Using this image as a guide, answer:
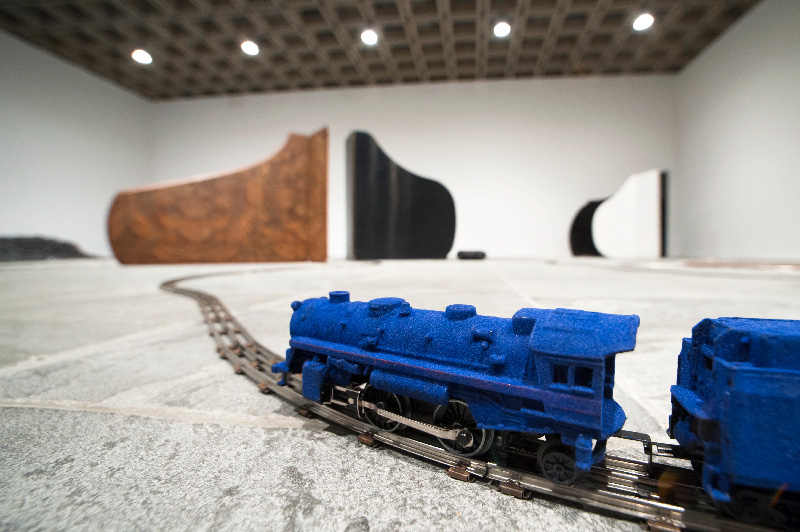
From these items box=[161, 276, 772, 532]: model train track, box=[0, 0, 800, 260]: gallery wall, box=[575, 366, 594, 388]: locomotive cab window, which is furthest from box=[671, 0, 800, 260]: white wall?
box=[575, 366, 594, 388]: locomotive cab window

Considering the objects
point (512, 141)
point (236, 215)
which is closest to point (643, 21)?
point (512, 141)

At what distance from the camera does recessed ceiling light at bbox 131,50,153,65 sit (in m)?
12.8

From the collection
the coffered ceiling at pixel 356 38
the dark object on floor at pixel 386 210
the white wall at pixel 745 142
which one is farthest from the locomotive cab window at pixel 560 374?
the coffered ceiling at pixel 356 38

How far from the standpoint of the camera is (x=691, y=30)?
11.6 meters

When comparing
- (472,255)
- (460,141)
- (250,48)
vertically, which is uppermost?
(250,48)

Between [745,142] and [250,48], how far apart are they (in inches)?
564

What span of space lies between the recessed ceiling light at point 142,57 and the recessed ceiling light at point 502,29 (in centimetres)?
1101

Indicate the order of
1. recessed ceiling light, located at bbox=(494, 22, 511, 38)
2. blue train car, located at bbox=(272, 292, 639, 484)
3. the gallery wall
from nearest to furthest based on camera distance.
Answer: blue train car, located at bbox=(272, 292, 639, 484) → recessed ceiling light, located at bbox=(494, 22, 511, 38) → the gallery wall

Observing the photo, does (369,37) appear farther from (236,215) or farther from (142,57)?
(142,57)

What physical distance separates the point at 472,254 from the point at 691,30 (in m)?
9.02

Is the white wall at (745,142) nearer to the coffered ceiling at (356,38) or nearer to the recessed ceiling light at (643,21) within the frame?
the coffered ceiling at (356,38)

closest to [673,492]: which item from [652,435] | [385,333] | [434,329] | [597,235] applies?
[652,435]

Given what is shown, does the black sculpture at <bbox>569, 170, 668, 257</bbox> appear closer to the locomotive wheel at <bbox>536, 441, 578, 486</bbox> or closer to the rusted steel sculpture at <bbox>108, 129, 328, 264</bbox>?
the rusted steel sculpture at <bbox>108, 129, 328, 264</bbox>

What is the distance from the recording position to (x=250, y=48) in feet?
40.3
